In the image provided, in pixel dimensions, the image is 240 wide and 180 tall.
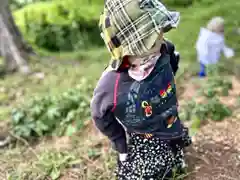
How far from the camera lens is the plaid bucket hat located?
82.7 inches

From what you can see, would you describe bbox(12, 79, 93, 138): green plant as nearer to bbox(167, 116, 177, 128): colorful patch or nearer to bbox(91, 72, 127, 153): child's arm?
bbox(91, 72, 127, 153): child's arm

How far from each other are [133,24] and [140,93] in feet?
1.49

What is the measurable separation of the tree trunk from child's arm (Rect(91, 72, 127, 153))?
3.78 meters

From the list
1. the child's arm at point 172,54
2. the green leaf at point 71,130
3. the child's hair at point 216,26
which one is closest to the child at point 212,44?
the child's hair at point 216,26

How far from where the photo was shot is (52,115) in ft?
13.9

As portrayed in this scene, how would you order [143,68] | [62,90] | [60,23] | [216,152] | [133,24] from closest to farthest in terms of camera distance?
[133,24], [143,68], [216,152], [62,90], [60,23]

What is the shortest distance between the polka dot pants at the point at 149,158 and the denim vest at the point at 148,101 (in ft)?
0.36

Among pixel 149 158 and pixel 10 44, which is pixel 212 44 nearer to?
pixel 10 44

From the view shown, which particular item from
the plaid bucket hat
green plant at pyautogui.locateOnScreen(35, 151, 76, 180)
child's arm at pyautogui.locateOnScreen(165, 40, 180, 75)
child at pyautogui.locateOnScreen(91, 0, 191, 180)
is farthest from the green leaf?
the plaid bucket hat

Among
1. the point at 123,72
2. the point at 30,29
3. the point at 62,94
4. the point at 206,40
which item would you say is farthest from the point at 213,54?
the point at 30,29

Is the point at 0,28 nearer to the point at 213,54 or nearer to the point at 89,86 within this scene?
the point at 89,86

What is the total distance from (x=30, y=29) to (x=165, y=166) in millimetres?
6299

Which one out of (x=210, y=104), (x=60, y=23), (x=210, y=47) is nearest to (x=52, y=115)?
(x=210, y=104)

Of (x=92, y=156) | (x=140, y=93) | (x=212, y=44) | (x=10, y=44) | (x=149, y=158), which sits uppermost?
(x=140, y=93)
